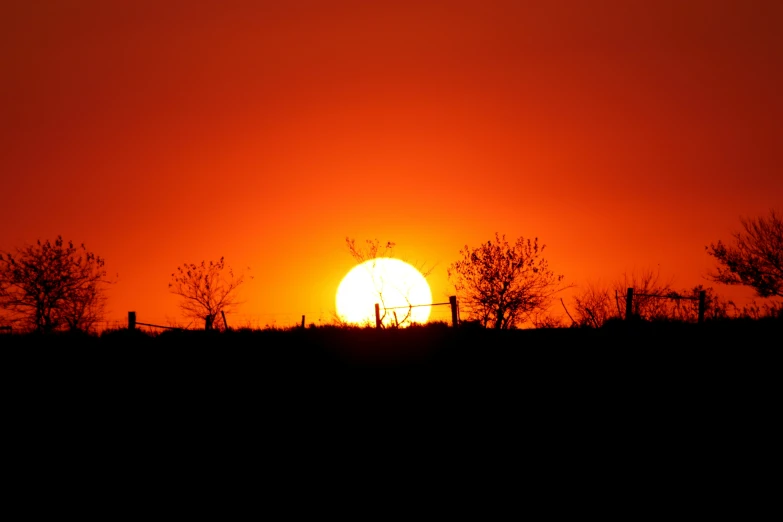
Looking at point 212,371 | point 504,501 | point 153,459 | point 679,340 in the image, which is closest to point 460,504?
point 504,501

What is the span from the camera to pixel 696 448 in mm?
12297

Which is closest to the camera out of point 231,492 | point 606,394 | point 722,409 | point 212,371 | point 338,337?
point 231,492

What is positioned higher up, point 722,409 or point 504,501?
point 722,409

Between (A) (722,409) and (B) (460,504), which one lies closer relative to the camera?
(B) (460,504)

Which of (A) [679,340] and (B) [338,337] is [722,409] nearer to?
(A) [679,340]

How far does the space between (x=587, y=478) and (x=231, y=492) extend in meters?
5.55

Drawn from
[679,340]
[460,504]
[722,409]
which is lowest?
[460,504]

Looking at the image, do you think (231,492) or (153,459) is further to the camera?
(153,459)

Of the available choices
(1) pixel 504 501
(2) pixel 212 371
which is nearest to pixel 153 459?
(2) pixel 212 371

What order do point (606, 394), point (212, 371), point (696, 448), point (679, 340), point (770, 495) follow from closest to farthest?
point (770, 495)
point (696, 448)
point (606, 394)
point (212, 371)
point (679, 340)

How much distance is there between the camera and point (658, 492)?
10.9 metres

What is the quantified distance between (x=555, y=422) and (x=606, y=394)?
1763mm

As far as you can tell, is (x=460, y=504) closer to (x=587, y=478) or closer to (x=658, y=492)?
(x=587, y=478)

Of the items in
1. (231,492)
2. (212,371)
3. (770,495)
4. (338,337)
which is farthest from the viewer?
(338,337)
